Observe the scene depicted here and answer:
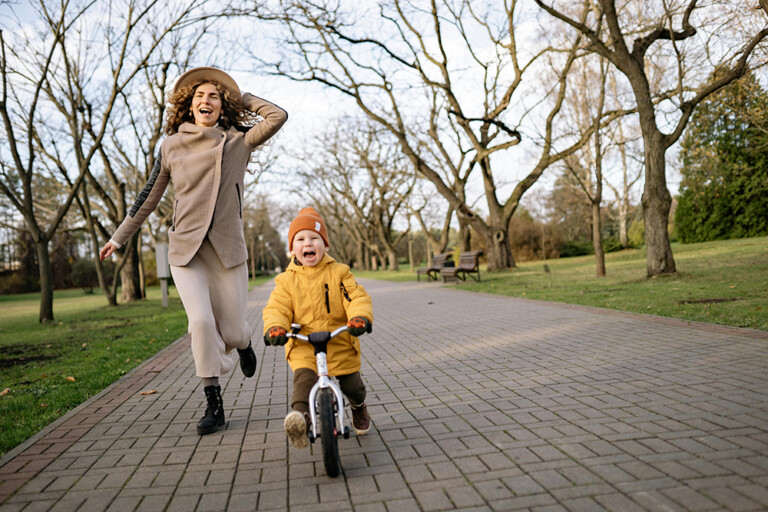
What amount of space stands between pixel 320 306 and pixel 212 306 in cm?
102

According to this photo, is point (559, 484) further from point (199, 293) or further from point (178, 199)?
point (178, 199)

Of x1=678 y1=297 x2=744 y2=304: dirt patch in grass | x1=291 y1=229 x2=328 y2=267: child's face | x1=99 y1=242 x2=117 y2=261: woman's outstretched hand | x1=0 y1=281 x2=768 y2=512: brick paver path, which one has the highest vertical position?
x1=99 y1=242 x2=117 y2=261: woman's outstretched hand

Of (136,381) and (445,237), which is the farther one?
(445,237)

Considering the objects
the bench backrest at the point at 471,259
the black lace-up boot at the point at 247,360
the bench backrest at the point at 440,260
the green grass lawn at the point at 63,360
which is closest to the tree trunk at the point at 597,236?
the bench backrest at the point at 471,259

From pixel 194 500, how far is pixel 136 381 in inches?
137

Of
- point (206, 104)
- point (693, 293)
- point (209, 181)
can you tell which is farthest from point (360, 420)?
point (693, 293)

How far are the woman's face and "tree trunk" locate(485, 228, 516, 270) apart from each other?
19.8 m

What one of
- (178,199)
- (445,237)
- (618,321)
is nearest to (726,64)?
(618,321)

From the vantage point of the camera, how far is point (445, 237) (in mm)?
36719

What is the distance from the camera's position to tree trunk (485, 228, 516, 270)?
2306 cm

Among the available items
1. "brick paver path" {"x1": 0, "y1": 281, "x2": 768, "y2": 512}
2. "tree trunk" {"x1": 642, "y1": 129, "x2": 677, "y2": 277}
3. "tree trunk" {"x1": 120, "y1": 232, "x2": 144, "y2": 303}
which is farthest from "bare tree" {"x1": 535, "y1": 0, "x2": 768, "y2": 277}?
"tree trunk" {"x1": 120, "y1": 232, "x2": 144, "y2": 303}

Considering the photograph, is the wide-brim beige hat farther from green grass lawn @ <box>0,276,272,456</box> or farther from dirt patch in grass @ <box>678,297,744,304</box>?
dirt patch in grass @ <box>678,297,744,304</box>

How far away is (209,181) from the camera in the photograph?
12.6ft

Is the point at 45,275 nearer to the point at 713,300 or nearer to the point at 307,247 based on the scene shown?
the point at 307,247
